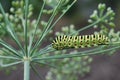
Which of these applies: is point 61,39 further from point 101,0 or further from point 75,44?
point 101,0

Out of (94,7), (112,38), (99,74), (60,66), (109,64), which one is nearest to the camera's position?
(112,38)

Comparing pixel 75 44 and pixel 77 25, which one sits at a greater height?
pixel 77 25

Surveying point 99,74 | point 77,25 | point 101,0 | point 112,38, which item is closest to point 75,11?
point 77,25

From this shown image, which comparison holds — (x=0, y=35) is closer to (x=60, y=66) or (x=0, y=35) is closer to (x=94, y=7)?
(x=60, y=66)

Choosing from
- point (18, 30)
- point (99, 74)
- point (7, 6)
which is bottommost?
point (99, 74)

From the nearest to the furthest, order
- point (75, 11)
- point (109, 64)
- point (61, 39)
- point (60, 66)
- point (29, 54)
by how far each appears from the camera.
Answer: point (61, 39), point (29, 54), point (60, 66), point (109, 64), point (75, 11)

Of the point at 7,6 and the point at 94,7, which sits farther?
the point at 94,7

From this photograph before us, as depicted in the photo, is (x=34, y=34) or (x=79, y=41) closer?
(x=79, y=41)

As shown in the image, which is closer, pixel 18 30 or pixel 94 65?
pixel 18 30

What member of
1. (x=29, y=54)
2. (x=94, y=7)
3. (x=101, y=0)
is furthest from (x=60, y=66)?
(x=94, y=7)
